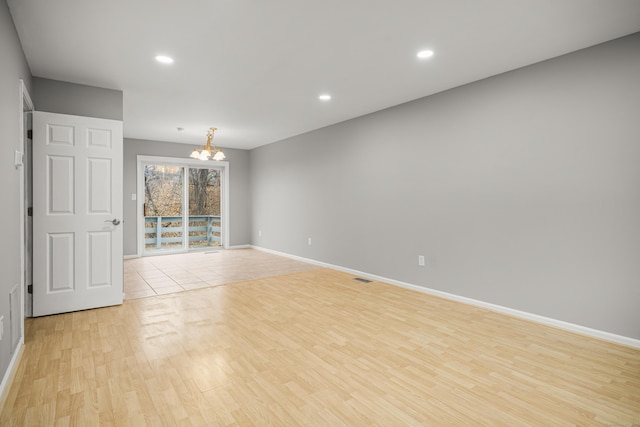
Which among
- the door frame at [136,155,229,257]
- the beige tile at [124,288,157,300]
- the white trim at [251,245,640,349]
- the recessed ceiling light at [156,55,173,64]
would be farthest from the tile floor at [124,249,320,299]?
the recessed ceiling light at [156,55,173,64]

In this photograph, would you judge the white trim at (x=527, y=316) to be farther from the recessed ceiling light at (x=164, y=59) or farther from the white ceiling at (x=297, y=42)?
the recessed ceiling light at (x=164, y=59)

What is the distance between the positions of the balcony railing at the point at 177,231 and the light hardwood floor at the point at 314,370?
13.5ft

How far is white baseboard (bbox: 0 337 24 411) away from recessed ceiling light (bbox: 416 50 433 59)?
3959 mm

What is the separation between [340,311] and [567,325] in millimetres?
2152

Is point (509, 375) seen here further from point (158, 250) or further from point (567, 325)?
point (158, 250)

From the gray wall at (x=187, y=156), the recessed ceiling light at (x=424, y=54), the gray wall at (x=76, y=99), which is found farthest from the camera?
the gray wall at (x=187, y=156)

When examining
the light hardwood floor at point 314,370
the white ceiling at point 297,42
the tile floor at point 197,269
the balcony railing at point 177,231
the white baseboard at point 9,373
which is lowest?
the light hardwood floor at point 314,370

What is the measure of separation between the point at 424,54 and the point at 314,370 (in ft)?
9.50

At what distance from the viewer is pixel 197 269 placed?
226 inches

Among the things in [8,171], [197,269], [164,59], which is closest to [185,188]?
[197,269]

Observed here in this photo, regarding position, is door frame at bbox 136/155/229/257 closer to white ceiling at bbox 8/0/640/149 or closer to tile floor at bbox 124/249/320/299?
tile floor at bbox 124/249/320/299

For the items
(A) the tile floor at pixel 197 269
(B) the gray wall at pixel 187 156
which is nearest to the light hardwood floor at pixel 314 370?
(A) the tile floor at pixel 197 269

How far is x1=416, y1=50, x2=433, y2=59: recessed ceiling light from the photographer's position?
2.96 meters

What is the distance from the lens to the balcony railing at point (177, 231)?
7.33 m
